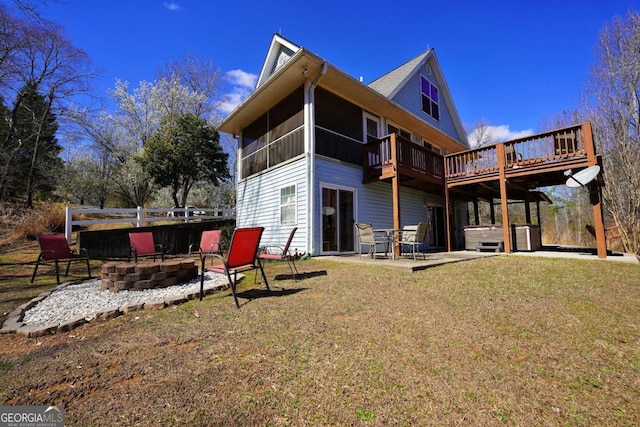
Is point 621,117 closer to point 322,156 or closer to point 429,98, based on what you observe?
point 429,98

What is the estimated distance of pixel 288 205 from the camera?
31.6 ft

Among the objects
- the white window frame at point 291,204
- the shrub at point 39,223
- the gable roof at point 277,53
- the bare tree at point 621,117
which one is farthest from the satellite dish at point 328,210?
the bare tree at point 621,117

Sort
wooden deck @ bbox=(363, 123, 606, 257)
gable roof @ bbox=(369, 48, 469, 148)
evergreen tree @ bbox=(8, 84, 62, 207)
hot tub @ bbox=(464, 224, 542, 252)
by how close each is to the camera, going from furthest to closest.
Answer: evergreen tree @ bbox=(8, 84, 62, 207)
gable roof @ bbox=(369, 48, 469, 148)
hot tub @ bbox=(464, 224, 542, 252)
wooden deck @ bbox=(363, 123, 606, 257)

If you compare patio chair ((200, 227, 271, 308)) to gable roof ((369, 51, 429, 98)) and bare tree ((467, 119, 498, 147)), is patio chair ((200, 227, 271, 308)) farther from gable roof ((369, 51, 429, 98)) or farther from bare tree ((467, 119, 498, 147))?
bare tree ((467, 119, 498, 147))

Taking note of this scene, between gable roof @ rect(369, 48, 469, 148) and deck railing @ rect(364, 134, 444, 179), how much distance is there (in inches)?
132

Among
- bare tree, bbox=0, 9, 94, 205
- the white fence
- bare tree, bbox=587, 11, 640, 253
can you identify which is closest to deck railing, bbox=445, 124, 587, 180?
bare tree, bbox=587, 11, 640, 253

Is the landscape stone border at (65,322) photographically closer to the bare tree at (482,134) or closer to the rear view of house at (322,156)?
the rear view of house at (322,156)

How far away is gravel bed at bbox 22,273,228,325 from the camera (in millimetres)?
3531

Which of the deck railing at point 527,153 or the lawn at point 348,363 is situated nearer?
the lawn at point 348,363

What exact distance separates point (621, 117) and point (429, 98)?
8.45m

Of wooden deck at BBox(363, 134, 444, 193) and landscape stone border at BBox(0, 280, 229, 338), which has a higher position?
wooden deck at BBox(363, 134, 444, 193)

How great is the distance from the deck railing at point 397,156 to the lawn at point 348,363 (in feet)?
20.6

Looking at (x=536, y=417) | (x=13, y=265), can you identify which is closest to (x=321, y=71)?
(x=536, y=417)

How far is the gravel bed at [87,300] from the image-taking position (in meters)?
3.53
